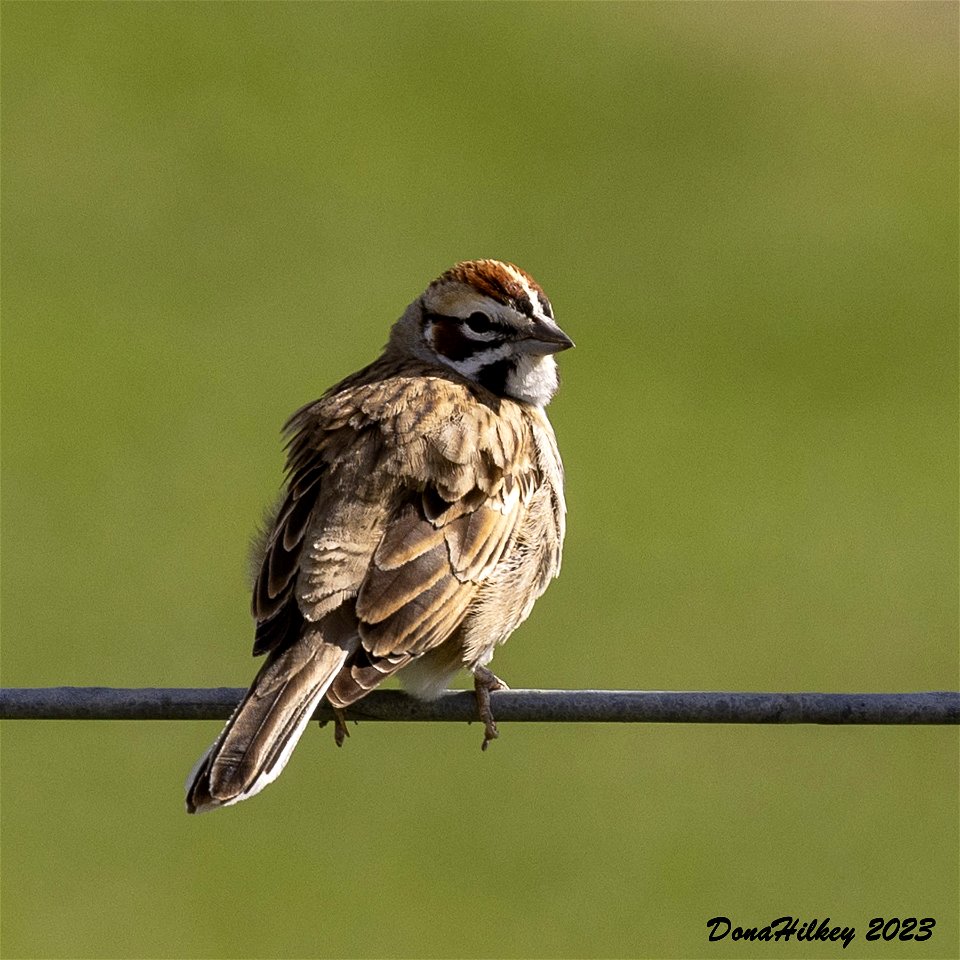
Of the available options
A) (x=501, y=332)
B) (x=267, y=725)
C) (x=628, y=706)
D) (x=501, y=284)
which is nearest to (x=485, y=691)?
(x=267, y=725)

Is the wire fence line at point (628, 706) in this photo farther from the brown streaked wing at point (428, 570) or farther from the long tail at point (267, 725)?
the brown streaked wing at point (428, 570)

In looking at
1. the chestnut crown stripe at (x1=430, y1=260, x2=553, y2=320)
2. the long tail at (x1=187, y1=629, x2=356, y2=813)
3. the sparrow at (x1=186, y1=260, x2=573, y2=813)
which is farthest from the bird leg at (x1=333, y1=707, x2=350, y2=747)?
the chestnut crown stripe at (x1=430, y1=260, x2=553, y2=320)

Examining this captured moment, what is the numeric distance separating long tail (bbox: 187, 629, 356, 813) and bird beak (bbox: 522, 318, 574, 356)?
1794 millimetres

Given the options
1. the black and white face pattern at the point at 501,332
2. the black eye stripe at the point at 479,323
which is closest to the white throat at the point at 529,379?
the black and white face pattern at the point at 501,332

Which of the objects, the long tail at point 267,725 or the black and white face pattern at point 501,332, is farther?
the black and white face pattern at point 501,332

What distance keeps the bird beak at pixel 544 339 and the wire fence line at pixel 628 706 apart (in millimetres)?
2296

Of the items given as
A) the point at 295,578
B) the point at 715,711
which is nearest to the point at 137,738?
the point at 295,578

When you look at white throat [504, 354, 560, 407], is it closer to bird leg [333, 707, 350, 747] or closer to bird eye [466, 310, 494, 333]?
bird eye [466, 310, 494, 333]

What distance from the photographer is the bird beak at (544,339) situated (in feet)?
24.8

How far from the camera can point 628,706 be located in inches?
208

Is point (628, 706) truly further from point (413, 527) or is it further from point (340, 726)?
point (340, 726)

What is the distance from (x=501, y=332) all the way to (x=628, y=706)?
2725mm

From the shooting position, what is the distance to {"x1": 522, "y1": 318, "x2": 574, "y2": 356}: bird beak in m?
7.55

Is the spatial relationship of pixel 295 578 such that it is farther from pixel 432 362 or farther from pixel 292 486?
pixel 432 362
